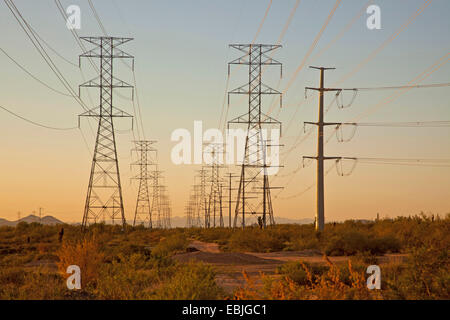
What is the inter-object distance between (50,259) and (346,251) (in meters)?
21.0

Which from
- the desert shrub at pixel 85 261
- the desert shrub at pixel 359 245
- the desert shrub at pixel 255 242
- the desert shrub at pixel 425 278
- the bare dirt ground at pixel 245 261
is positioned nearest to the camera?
the desert shrub at pixel 425 278

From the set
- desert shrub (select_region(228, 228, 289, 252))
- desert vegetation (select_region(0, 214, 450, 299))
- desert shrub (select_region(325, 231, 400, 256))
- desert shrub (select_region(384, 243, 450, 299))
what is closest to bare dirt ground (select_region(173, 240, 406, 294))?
desert vegetation (select_region(0, 214, 450, 299))

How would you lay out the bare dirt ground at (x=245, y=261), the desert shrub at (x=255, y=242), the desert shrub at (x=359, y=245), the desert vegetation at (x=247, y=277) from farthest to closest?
the desert shrub at (x=255, y=242)
the desert shrub at (x=359, y=245)
the bare dirt ground at (x=245, y=261)
the desert vegetation at (x=247, y=277)

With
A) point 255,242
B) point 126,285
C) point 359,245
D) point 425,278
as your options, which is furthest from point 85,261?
point 255,242

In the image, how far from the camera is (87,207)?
175 ft

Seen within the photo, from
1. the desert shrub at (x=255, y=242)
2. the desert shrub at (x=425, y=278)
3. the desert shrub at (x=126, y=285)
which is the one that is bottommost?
the desert shrub at (x=255, y=242)

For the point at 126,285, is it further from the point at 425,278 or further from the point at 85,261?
the point at 425,278

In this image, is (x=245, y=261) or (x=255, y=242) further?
(x=255, y=242)

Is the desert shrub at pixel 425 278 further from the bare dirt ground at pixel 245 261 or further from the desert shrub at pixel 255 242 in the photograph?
the desert shrub at pixel 255 242

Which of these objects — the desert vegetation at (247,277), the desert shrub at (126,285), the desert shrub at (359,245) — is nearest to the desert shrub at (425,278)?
the desert vegetation at (247,277)

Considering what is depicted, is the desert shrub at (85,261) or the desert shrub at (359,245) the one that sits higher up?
the desert shrub at (85,261)

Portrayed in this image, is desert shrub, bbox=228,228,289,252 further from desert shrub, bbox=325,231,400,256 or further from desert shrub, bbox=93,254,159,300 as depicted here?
desert shrub, bbox=93,254,159,300
